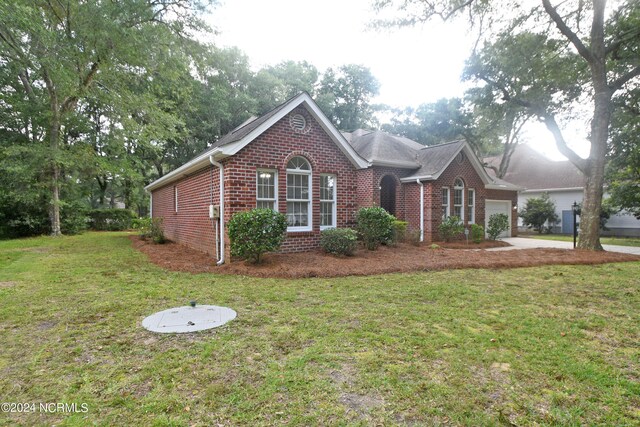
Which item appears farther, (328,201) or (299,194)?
(328,201)

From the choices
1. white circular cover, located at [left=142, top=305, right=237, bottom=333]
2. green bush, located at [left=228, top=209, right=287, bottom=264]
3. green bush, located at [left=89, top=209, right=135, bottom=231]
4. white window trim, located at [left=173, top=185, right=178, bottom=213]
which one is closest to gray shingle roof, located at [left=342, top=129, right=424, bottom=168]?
green bush, located at [left=228, top=209, right=287, bottom=264]

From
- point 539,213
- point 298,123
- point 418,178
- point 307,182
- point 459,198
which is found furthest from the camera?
point 539,213

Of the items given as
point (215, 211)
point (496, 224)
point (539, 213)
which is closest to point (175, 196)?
point (215, 211)

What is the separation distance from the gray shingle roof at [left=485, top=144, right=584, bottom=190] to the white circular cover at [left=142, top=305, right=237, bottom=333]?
2184 centimetres

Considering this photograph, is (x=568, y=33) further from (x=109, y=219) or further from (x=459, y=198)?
(x=109, y=219)

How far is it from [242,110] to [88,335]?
24.5 metres

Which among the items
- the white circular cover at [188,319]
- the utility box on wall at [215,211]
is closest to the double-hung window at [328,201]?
the utility box on wall at [215,211]

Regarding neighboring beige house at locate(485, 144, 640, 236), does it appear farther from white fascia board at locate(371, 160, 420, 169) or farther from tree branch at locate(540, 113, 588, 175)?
white fascia board at locate(371, 160, 420, 169)

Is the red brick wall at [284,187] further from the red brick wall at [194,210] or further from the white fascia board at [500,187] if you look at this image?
the white fascia board at [500,187]

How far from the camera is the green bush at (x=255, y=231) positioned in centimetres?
748

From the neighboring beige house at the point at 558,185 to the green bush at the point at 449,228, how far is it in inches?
433

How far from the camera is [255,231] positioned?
293 inches

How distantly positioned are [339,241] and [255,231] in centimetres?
261

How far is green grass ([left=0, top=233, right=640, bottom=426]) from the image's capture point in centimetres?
234
